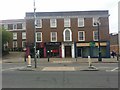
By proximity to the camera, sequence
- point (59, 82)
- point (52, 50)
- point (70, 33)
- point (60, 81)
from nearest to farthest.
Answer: point (59, 82), point (60, 81), point (70, 33), point (52, 50)

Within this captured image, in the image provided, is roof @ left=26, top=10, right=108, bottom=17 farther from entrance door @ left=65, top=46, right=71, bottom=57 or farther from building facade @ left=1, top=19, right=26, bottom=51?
building facade @ left=1, top=19, right=26, bottom=51

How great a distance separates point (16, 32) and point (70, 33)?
2332cm

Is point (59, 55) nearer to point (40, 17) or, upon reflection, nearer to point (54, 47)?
point (54, 47)


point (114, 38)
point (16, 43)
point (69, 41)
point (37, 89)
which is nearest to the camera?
point (37, 89)

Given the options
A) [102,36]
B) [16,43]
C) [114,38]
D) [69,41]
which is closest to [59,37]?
[69,41]

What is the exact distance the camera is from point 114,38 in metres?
99.6

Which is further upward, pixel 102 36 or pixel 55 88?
pixel 102 36

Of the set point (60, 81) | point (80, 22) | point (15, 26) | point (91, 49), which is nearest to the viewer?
point (60, 81)

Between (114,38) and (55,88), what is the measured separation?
8773cm

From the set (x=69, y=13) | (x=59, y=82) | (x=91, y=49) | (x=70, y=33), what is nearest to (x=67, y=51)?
(x=70, y=33)

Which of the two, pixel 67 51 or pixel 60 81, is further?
pixel 67 51

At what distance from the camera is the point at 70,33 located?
191 feet

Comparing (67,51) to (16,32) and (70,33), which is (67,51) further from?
(16,32)

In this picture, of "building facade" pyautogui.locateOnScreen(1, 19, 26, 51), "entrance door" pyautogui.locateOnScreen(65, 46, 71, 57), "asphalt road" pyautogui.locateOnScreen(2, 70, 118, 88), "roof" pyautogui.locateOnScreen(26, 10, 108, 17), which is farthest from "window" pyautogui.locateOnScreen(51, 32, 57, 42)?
"asphalt road" pyautogui.locateOnScreen(2, 70, 118, 88)
